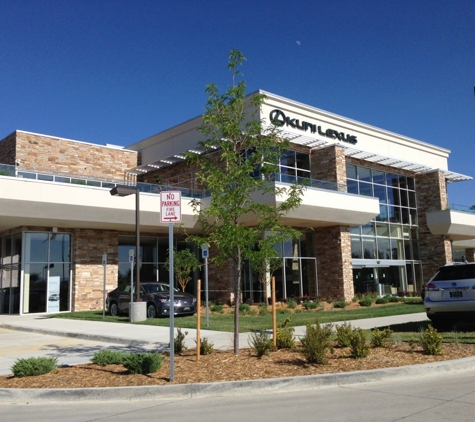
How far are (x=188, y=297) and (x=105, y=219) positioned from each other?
6.49 meters

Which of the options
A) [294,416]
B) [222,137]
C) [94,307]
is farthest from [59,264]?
[294,416]

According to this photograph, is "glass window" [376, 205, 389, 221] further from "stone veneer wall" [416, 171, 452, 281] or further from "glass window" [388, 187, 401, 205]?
"stone veneer wall" [416, 171, 452, 281]

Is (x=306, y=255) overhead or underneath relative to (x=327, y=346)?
overhead

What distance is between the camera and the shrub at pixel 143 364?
8.20 meters

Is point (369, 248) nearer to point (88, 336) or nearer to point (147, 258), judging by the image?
point (147, 258)

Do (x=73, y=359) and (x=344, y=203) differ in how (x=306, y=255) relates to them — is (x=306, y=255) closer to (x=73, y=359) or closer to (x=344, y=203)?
(x=344, y=203)

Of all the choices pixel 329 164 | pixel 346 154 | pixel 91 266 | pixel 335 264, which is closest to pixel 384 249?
pixel 335 264

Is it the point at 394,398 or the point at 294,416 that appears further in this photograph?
the point at 394,398

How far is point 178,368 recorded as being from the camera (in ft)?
28.5

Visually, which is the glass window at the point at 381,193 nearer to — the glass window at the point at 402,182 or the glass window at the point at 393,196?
the glass window at the point at 393,196

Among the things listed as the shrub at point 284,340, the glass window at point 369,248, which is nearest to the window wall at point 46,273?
the glass window at point 369,248

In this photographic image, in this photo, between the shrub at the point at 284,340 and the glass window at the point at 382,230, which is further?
the glass window at the point at 382,230

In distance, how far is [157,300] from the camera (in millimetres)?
20703

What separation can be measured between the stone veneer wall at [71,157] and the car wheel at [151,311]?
30.6 feet
